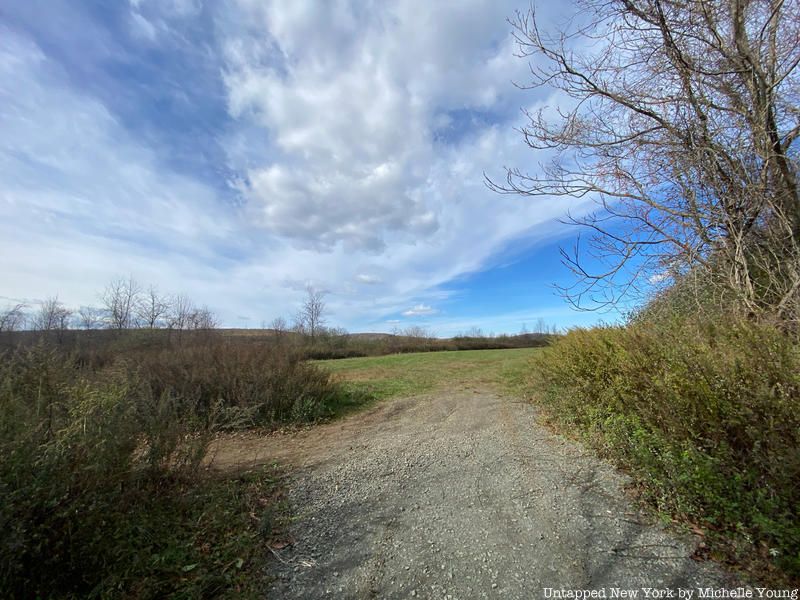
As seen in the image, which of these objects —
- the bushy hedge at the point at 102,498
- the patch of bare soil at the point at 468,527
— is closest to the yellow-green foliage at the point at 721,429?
the patch of bare soil at the point at 468,527

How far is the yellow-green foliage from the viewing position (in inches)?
81.0

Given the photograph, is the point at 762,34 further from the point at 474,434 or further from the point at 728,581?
the point at 474,434

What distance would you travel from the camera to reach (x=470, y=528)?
2.87 meters

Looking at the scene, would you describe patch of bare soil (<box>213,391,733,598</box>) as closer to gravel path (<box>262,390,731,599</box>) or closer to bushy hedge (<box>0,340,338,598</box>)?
gravel path (<box>262,390,731,599</box>)

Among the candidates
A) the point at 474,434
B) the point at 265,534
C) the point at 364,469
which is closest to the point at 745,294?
the point at 474,434

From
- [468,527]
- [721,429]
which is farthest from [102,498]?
[721,429]

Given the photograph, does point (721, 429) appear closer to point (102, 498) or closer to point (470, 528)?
point (470, 528)

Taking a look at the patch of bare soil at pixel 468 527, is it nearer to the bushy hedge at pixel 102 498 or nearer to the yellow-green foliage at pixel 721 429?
the yellow-green foliage at pixel 721 429

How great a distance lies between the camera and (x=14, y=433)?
231 centimetres

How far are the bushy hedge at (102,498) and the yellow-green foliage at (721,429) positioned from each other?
3496 millimetres

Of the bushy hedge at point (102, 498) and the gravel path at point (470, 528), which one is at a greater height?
the bushy hedge at point (102, 498)

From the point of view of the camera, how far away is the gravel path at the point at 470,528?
7.40ft

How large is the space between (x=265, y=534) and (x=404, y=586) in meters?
1.39

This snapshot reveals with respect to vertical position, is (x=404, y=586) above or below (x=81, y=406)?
below
